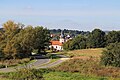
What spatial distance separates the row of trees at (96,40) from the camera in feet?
368

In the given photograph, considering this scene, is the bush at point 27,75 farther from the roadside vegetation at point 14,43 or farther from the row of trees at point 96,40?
the row of trees at point 96,40

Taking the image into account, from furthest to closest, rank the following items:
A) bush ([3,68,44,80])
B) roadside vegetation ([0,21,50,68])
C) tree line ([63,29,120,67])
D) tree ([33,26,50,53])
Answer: tree line ([63,29,120,67]), tree ([33,26,50,53]), roadside vegetation ([0,21,50,68]), bush ([3,68,44,80])

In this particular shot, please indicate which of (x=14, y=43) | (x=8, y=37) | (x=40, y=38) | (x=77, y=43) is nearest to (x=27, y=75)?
(x=14, y=43)

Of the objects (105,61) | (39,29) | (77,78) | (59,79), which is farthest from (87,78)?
(39,29)

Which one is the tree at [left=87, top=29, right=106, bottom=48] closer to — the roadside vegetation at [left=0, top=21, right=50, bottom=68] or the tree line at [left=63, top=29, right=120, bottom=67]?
the tree line at [left=63, top=29, right=120, bottom=67]

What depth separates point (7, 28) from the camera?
75688 mm

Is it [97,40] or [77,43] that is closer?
[97,40]

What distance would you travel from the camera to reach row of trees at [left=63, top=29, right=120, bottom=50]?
11212 cm

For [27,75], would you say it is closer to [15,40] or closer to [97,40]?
[15,40]

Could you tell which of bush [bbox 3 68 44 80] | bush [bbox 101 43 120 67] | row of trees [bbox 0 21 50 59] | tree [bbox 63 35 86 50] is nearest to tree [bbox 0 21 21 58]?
row of trees [bbox 0 21 50 59]

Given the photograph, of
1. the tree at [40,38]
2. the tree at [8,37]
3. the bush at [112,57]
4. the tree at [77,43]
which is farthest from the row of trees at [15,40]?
the tree at [77,43]

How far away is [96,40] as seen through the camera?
11575 cm

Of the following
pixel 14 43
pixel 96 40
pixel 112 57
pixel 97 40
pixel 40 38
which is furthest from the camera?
pixel 96 40

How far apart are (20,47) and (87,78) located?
30753 millimetres
